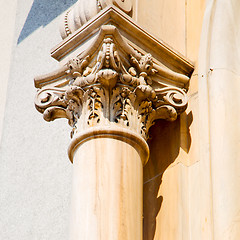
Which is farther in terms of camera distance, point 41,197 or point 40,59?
point 40,59

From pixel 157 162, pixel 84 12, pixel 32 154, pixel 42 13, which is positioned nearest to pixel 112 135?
pixel 157 162

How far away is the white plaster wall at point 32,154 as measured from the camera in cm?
498

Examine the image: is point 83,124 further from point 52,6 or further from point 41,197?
point 52,6

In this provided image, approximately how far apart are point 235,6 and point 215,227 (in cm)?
122

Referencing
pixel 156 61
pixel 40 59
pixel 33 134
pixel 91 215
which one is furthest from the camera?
pixel 40 59

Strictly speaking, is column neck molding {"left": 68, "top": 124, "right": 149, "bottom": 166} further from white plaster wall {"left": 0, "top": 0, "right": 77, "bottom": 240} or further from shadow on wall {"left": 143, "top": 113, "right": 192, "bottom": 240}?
white plaster wall {"left": 0, "top": 0, "right": 77, "bottom": 240}

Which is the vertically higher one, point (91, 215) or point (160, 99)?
point (160, 99)

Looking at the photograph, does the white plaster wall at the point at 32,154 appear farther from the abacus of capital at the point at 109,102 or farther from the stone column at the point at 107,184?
the stone column at the point at 107,184

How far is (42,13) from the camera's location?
19.9ft

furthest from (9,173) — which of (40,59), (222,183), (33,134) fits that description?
(222,183)

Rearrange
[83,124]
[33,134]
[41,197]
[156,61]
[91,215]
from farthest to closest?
[33,134] → [41,197] → [156,61] → [83,124] → [91,215]

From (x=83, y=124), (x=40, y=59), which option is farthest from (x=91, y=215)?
(x=40, y=59)

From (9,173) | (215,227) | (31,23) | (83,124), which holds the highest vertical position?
(31,23)

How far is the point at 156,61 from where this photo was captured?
4.12m
